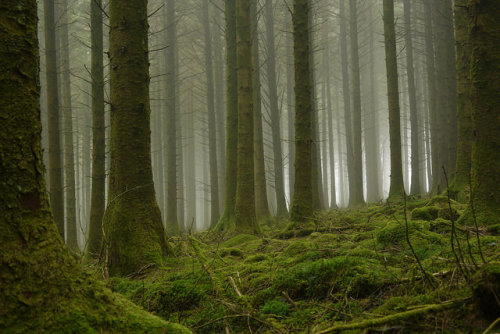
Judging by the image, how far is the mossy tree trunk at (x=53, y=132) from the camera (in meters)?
9.14

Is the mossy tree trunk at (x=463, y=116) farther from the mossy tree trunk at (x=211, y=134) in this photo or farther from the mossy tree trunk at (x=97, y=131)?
the mossy tree trunk at (x=211, y=134)

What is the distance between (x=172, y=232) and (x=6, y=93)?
13159 mm

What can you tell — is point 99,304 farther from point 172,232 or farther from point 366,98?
point 366,98

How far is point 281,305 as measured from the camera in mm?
3023

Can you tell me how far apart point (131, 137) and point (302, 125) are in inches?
159

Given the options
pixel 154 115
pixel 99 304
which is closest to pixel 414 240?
pixel 99 304

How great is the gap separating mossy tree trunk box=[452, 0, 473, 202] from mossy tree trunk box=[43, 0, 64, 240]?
9230mm

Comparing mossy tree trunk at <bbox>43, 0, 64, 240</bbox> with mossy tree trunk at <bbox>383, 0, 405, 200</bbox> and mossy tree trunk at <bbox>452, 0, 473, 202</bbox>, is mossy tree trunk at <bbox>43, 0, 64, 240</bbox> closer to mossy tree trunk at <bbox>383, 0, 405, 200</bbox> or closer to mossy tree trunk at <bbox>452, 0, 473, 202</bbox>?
mossy tree trunk at <bbox>452, 0, 473, 202</bbox>

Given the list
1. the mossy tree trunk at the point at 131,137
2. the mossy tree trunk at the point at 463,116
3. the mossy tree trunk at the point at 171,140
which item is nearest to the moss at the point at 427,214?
the mossy tree trunk at the point at 463,116

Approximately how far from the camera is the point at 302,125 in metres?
7.86

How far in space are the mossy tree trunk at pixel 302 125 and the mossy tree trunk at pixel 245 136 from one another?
114 cm

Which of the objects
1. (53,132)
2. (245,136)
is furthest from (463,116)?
(53,132)

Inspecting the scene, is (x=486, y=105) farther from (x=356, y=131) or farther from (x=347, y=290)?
(x=356, y=131)

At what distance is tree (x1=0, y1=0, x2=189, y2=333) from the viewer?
184 cm
